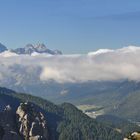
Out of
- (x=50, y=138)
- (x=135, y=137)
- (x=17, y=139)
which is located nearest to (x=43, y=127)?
(x=50, y=138)

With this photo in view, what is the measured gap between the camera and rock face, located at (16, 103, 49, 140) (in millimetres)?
148863

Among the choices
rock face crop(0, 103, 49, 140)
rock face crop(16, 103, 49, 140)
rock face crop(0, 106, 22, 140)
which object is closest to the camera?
rock face crop(0, 106, 22, 140)

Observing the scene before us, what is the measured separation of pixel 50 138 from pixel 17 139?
18.7 metres

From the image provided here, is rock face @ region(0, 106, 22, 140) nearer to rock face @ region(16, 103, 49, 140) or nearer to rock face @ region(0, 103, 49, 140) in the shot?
rock face @ region(0, 103, 49, 140)

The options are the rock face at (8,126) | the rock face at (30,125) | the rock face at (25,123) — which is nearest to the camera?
the rock face at (8,126)

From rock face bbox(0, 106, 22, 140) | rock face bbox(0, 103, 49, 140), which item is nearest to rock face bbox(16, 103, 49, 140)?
rock face bbox(0, 103, 49, 140)

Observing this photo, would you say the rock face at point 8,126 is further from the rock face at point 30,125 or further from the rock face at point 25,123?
the rock face at point 30,125

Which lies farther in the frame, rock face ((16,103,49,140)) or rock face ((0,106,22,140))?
rock face ((16,103,49,140))

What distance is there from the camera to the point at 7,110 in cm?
15062

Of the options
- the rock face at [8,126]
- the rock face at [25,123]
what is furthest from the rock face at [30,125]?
the rock face at [8,126]

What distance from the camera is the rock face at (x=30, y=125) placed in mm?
148863

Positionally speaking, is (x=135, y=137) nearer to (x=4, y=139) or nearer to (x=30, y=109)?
(x=4, y=139)

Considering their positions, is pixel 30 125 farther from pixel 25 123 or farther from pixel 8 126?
pixel 8 126

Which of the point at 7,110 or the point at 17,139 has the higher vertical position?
the point at 7,110
